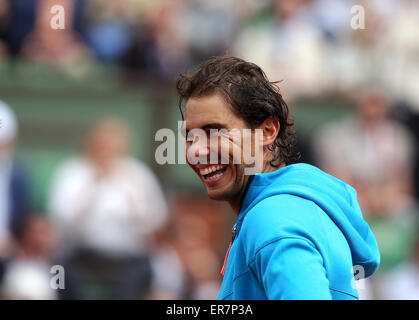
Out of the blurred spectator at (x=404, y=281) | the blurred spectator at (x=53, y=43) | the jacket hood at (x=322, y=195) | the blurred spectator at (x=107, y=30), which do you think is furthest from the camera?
the blurred spectator at (x=107, y=30)

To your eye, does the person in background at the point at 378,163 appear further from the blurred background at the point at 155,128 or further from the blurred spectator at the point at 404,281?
the blurred spectator at the point at 404,281

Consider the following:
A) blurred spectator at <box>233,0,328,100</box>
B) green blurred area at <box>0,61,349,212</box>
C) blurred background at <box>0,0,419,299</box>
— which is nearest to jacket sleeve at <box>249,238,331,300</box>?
blurred background at <box>0,0,419,299</box>

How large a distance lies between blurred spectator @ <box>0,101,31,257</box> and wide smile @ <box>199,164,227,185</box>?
4.34 meters

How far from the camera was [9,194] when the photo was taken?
6113 millimetres

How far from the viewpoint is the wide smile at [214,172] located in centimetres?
199

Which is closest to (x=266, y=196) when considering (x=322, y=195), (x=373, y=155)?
(x=322, y=195)

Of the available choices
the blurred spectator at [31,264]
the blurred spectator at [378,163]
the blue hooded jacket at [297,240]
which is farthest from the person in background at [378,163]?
the blue hooded jacket at [297,240]

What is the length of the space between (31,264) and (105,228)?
0.66 m

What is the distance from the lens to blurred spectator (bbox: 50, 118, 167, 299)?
6109mm

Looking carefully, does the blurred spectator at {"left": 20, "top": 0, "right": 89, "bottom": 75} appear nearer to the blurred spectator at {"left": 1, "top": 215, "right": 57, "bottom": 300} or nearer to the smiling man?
the blurred spectator at {"left": 1, "top": 215, "right": 57, "bottom": 300}

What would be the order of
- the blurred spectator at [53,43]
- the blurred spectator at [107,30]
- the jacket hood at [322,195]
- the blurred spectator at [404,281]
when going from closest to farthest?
the jacket hood at [322,195] < the blurred spectator at [404,281] < the blurred spectator at [53,43] < the blurred spectator at [107,30]

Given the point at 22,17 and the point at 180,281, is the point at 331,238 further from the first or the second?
the point at 22,17

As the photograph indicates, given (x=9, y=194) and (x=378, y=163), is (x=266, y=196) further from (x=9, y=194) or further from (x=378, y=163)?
(x=378, y=163)
